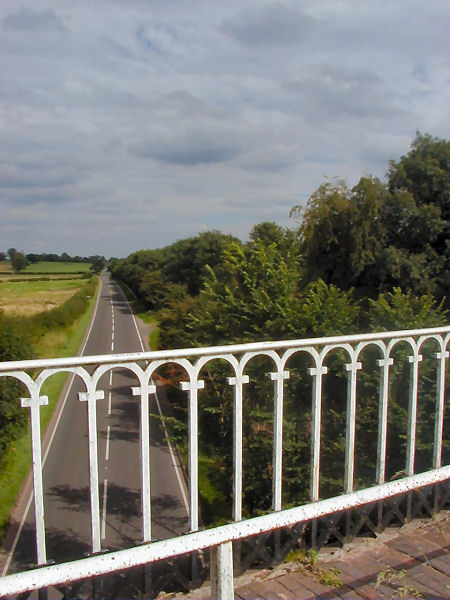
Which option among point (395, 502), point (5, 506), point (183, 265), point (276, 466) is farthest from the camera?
point (183, 265)

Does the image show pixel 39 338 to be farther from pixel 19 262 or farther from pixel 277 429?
pixel 19 262

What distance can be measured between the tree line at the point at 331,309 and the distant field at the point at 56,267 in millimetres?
57499

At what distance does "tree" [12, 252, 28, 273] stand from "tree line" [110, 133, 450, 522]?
46.2m

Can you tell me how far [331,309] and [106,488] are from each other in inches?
473

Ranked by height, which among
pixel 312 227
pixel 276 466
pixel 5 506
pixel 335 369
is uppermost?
pixel 312 227

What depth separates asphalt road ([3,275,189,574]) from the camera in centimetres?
1596

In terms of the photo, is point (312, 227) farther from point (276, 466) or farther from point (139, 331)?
point (139, 331)

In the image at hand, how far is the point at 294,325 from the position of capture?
12.9 m

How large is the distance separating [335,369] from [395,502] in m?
8.34

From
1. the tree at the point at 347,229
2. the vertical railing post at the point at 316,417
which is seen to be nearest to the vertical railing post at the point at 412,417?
the vertical railing post at the point at 316,417

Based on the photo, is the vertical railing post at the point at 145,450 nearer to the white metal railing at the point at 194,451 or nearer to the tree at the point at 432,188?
the white metal railing at the point at 194,451

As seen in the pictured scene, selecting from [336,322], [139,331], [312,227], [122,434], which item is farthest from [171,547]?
[139,331]

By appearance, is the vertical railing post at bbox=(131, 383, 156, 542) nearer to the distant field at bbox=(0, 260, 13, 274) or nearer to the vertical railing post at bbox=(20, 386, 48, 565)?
the vertical railing post at bbox=(20, 386, 48, 565)

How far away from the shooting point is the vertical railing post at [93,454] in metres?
2.11
